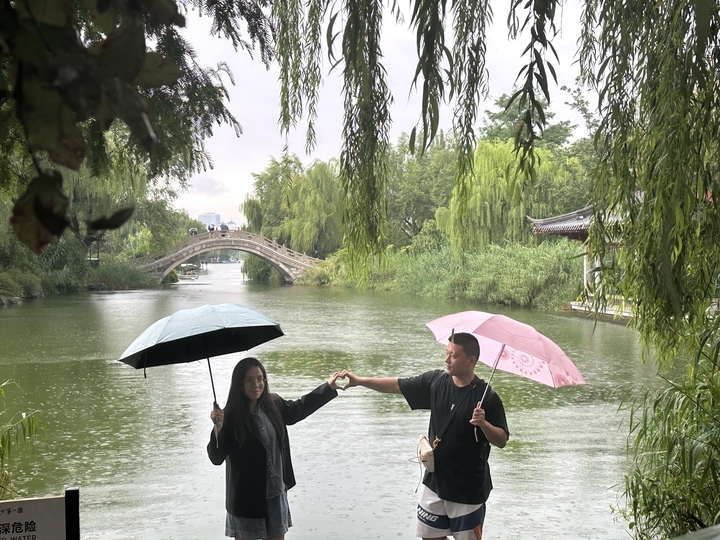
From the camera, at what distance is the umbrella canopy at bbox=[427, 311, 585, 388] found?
9.18ft

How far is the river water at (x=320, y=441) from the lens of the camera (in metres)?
4.40

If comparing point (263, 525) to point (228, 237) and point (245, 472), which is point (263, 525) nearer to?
point (245, 472)

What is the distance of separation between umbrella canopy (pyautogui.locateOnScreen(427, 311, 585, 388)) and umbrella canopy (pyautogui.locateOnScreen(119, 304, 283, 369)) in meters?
0.64

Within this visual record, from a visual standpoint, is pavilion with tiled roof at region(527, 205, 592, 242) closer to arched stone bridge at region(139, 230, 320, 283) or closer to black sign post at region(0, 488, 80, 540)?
arched stone bridge at region(139, 230, 320, 283)

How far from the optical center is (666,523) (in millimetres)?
3025

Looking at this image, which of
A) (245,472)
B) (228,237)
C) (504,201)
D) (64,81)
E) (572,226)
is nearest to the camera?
(64,81)

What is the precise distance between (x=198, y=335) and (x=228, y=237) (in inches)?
1067

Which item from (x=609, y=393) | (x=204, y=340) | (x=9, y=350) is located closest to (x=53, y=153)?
(x=204, y=340)

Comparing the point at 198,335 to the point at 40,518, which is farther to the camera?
the point at 198,335

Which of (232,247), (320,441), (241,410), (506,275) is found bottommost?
(320,441)

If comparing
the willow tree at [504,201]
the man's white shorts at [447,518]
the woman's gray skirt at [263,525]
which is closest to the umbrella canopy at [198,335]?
the woman's gray skirt at [263,525]

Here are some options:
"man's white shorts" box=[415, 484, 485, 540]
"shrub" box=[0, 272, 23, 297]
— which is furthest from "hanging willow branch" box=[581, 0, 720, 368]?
"shrub" box=[0, 272, 23, 297]

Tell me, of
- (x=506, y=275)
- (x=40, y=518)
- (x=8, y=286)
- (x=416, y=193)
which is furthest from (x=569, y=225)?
(x=40, y=518)

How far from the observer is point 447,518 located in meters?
2.50
